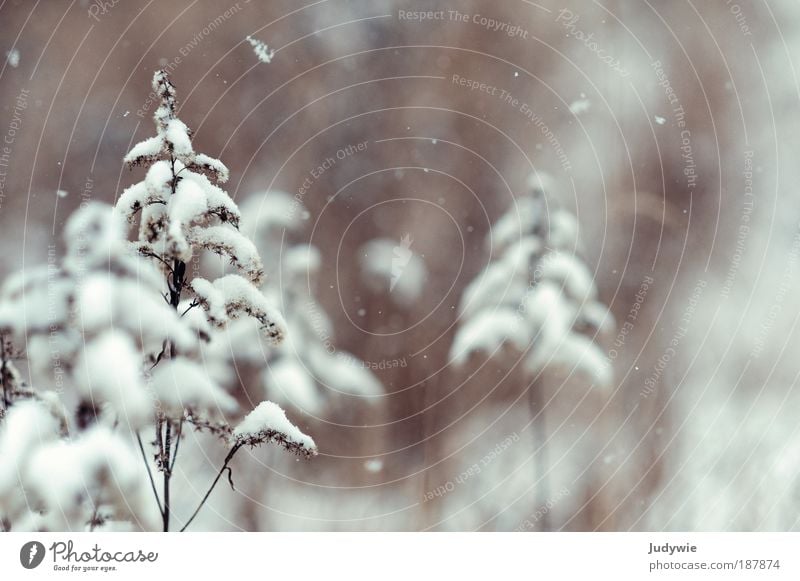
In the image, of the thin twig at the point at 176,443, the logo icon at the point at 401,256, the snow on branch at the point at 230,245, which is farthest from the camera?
the logo icon at the point at 401,256

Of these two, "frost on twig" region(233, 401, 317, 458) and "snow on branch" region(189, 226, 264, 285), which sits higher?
"snow on branch" region(189, 226, 264, 285)

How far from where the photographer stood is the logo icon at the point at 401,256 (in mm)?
1268

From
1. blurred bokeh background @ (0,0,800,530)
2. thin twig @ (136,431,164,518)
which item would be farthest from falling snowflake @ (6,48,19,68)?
thin twig @ (136,431,164,518)

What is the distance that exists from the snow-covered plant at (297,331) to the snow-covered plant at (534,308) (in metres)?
0.25

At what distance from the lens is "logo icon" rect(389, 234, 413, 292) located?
1268 mm

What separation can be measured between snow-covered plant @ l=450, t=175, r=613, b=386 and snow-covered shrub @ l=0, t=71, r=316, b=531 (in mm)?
422

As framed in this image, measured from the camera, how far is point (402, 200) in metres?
1.27

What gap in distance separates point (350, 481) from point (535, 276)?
1.92 feet

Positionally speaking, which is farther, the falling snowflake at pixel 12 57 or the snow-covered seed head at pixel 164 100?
the falling snowflake at pixel 12 57

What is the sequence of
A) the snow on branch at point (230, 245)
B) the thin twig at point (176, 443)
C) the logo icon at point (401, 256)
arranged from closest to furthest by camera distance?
the snow on branch at point (230, 245), the thin twig at point (176, 443), the logo icon at point (401, 256)

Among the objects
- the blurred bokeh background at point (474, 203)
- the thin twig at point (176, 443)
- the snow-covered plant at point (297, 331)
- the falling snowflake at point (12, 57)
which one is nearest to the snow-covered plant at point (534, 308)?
the blurred bokeh background at point (474, 203)
